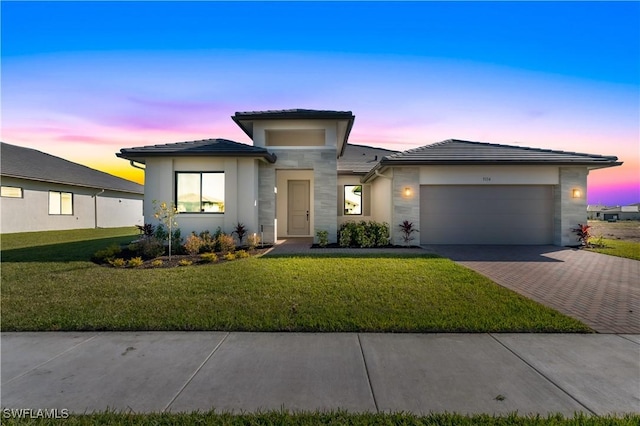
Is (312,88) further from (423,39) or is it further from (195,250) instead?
(195,250)

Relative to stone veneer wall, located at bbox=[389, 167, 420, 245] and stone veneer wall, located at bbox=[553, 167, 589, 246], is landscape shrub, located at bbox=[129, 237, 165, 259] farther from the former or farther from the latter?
stone veneer wall, located at bbox=[553, 167, 589, 246]

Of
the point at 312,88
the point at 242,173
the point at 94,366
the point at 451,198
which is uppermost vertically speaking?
the point at 312,88

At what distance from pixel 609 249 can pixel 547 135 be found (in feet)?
24.4

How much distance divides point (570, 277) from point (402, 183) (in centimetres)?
648

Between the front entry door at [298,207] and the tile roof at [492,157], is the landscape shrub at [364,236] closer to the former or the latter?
the tile roof at [492,157]

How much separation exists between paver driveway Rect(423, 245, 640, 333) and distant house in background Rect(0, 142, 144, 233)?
2342 cm

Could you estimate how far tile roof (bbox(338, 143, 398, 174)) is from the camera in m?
17.5

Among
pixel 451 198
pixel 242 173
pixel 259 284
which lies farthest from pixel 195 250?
pixel 451 198

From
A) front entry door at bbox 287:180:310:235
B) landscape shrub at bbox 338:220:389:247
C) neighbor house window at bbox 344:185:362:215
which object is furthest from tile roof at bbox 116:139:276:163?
neighbor house window at bbox 344:185:362:215

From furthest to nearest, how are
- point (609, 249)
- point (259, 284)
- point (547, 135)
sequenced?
point (547, 135) < point (609, 249) < point (259, 284)

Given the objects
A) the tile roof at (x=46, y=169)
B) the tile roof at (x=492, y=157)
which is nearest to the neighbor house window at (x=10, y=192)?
the tile roof at (x=46, y=169)

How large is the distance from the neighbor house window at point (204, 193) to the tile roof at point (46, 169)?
1311cm

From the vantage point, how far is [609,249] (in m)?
12.0

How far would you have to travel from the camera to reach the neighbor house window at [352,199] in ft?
57.2
